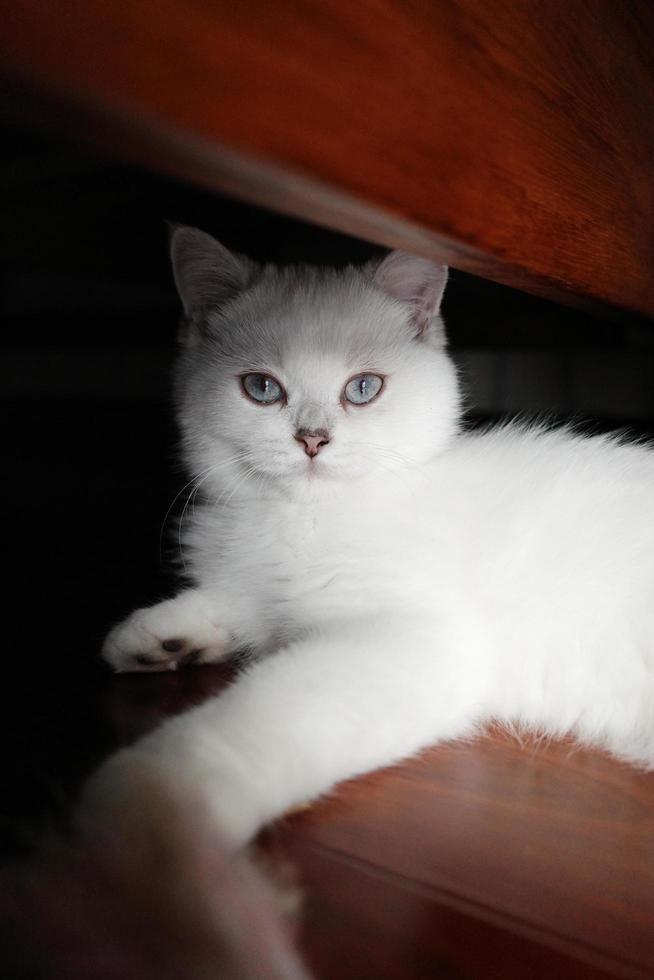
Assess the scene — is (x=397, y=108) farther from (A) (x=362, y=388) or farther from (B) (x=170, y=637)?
(B) (x=170, y=637)

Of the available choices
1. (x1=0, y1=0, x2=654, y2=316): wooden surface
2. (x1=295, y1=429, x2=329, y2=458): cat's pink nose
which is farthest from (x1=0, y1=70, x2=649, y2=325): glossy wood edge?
(x1=295, y1=429, x2=329, y2=458): cat's pink nose

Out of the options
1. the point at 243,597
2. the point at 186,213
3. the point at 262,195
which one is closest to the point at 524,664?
the point at 243,597

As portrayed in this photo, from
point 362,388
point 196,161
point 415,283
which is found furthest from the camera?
point 415,283

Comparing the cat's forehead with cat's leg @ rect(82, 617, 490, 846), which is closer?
cat's leg @ rect(82, 617, 490, 846)

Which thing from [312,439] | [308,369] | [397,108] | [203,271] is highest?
[397,108]

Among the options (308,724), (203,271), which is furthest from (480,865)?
(203,271)

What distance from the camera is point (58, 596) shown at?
67.9 inches

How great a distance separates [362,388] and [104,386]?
7.59 ft

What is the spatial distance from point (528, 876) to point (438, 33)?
852 millimetres

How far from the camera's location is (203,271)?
1479 mm

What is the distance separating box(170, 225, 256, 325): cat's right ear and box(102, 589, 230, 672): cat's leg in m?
0.57

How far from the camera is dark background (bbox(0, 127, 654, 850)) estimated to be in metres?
1.30

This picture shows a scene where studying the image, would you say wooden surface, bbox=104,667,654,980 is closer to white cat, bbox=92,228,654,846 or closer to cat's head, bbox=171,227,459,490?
white cat, bbox=92,228,654,846

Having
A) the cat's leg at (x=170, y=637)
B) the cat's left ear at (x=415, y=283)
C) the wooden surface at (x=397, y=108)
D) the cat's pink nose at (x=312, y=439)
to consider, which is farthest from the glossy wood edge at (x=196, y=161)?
the cat's leg at (x=170, y=637)
